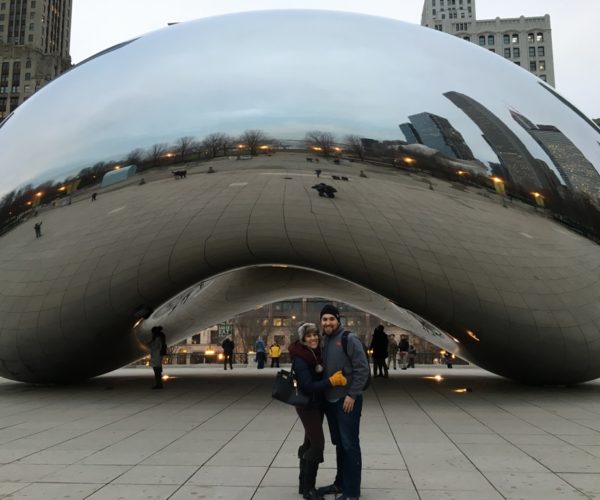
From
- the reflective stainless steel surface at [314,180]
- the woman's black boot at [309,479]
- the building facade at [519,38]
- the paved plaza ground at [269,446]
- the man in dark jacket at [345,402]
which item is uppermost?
the building facade at [519,38]

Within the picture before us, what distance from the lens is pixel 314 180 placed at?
731 centimetres

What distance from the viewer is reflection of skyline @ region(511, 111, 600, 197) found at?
25.0ft

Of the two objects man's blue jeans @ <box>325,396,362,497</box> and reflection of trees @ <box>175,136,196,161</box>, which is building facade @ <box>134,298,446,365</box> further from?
man's blue jeans @ <box>325,396,362,497</box>

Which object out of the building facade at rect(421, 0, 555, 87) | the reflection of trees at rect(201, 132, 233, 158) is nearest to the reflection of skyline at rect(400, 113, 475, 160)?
the reflection of trees at rect(201, 132, 233, 158)

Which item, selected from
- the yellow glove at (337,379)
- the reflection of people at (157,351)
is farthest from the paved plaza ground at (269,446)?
the reflection of people at (157,351)

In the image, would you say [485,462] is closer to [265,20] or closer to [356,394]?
[356,394]

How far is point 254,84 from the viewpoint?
24.6ft

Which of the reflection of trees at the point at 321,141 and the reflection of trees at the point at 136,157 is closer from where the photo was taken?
the reflection of trees at the point at 321,141

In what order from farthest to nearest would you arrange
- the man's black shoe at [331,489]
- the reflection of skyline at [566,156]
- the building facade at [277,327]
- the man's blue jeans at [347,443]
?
the building facade at [277,327]
the reflection of skyline at [566,156]
the man's black shoe at [331,489]
the man's blue jeans at [347,443]

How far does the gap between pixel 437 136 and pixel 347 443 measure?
4.66 m

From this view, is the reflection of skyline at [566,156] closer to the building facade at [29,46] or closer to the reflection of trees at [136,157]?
the reflection of trees at [136,157]

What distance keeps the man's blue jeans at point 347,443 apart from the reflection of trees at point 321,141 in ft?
13.1

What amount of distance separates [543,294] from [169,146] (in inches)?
215

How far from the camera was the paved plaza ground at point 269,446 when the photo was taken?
406 centimetres
